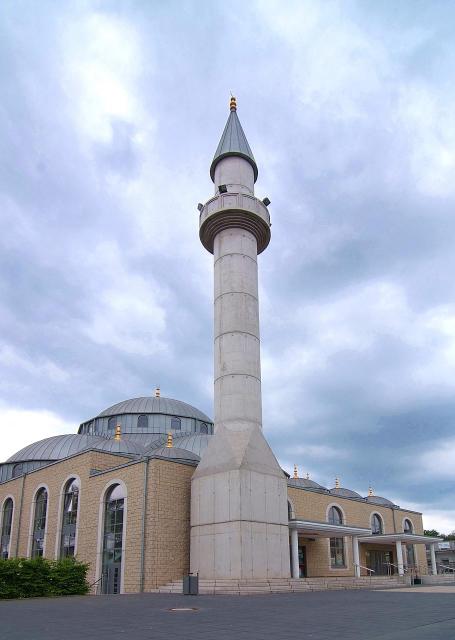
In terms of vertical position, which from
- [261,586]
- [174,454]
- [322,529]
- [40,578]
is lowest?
[261,586]

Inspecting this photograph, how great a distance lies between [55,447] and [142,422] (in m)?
6.79

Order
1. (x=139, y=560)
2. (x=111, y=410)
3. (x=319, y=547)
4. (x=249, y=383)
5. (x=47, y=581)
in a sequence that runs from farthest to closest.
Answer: (x=111, y=410) → (x=319, y=547) → (x=249, y=383) → (x=139, y=560) → (x=47, y=581)

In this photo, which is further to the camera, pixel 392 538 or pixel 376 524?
pixel 376 524

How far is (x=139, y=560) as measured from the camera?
25.3 m

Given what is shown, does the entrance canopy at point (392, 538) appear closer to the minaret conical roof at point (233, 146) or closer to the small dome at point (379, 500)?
the small dome at point (379, 500)

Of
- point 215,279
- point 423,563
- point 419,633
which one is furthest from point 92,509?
point 423,563

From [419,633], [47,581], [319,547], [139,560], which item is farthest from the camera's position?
[319,547]

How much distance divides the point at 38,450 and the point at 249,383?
22089 mm

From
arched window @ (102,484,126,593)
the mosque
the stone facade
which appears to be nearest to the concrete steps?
the mosque

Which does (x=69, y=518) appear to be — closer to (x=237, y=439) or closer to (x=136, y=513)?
(x=136, y=513)

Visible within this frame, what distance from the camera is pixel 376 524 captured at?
44219 millimetres

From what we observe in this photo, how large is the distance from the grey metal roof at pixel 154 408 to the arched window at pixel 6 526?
1012 centimetres

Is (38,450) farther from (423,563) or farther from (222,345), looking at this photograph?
(423,563)

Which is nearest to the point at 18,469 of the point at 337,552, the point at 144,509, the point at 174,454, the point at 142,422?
the point at 142,422
